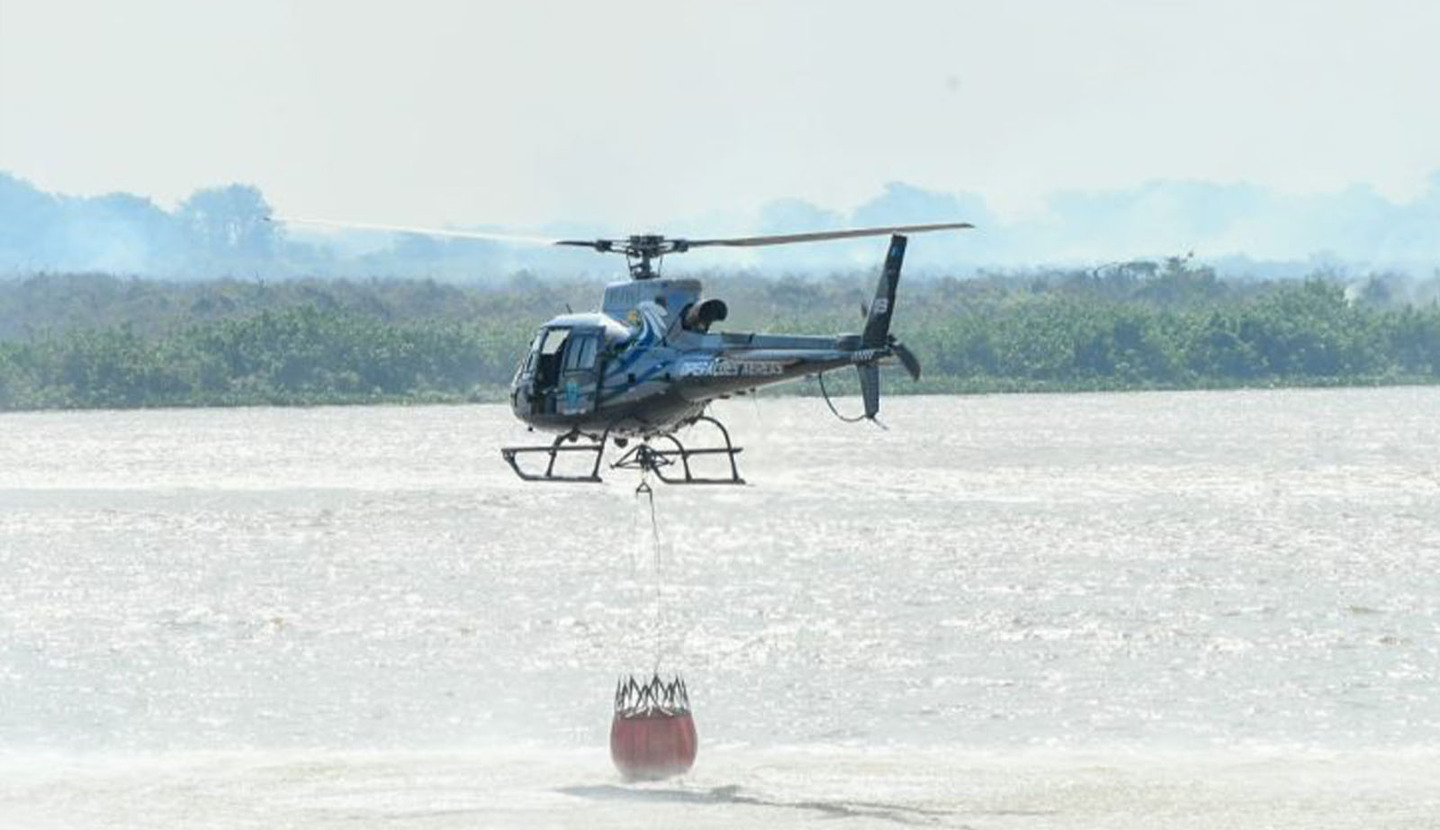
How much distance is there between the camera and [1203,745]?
62.3 metres

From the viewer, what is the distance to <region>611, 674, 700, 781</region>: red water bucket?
53.4 metres

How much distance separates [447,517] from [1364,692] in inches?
2738

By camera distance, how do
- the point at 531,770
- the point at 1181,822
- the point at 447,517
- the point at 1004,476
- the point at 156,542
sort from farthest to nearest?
the point at 1004,476 < the point at 447,517 < the point at 156,542 < the point at 531,770 < the point at 1181,822

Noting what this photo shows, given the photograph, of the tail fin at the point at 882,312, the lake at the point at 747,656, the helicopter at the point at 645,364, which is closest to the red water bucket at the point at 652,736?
the lake at the point at 747,656

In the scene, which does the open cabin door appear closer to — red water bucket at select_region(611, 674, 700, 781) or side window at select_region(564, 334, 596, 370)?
side window at select_region(564, 334, 596, 370)

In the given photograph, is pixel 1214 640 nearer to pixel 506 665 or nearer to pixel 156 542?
pixel 506 665

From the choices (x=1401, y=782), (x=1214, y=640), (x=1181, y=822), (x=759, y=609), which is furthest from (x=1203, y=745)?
(x=759, y=609)

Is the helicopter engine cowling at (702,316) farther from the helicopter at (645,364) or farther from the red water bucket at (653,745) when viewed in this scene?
the red water bucket at (653,745)

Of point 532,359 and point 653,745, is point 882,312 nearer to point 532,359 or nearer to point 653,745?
point 532,359

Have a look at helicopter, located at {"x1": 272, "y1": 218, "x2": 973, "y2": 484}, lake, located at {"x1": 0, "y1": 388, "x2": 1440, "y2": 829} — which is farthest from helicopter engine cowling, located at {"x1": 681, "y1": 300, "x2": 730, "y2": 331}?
lake, located at {"x1": 0, "y1": 388, "x2": 1440, "y2": 829}

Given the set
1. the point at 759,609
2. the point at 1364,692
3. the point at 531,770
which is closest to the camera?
the point at 531,770

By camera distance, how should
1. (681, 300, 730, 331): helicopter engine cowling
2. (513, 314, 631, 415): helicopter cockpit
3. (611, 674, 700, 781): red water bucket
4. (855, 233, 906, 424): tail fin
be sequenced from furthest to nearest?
1. (611, 674, 700, 781): red water bucket
2. (513, 314, 631, 415): helicopter cockpit
3. (681, 300, 730, 331): helicopter engine cowling
4. (855, 233, 906, 424): tail fin

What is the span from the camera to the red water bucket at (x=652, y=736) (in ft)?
175

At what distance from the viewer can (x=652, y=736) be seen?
177 feet
